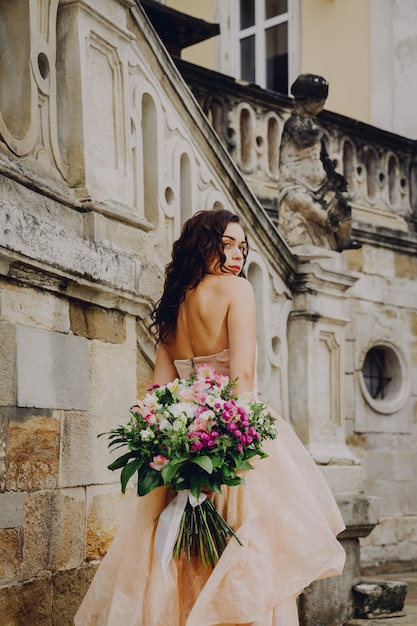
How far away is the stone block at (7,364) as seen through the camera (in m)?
4.36

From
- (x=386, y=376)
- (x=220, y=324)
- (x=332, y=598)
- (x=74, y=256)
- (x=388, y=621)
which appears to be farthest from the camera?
(x=386, y=376)

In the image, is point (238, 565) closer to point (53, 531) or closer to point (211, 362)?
point (211, 362)

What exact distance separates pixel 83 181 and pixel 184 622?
2.05 metres

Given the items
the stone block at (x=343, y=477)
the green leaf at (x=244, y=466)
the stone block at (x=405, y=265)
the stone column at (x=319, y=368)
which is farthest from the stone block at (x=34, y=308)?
the stone block at (x=405, y=265)

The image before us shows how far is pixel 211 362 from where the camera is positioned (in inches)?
169

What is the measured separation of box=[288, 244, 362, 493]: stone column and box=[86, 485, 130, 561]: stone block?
1829mm

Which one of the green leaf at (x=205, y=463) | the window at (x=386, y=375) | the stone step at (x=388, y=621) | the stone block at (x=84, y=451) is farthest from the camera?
the window at (x=386, y=375)

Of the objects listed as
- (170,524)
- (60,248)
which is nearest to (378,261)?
(60,248)

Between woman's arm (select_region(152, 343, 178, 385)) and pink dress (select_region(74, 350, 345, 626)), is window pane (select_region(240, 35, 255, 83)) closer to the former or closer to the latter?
woman's arm (select_region(152, 343, 178, 385))

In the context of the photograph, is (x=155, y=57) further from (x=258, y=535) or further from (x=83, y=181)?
(x=258, y=535)

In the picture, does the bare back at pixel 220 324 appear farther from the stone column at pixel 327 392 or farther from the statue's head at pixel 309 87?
the statue's head at pixel 309 87

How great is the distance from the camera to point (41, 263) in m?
4.51

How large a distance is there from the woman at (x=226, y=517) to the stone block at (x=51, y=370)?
484 millimetres

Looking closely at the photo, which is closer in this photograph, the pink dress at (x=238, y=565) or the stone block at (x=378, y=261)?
the pink dress at (x=238, y=565)
